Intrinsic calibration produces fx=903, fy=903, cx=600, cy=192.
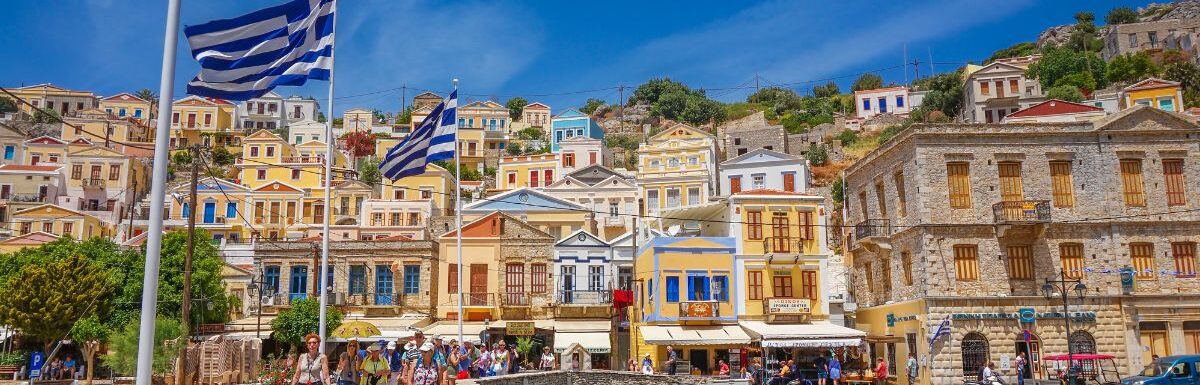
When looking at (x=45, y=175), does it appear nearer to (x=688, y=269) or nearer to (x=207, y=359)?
(x=207, y=359)

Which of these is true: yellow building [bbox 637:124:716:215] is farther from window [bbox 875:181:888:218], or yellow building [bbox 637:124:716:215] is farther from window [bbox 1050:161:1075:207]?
window [bbox 1050:161:1075:207]

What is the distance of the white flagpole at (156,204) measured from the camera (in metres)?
10.7

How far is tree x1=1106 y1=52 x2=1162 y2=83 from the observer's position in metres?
88.5

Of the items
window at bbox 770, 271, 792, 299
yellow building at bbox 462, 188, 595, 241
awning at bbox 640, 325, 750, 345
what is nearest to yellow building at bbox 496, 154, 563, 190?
yellow building at bbox 462, 188, 595, 241

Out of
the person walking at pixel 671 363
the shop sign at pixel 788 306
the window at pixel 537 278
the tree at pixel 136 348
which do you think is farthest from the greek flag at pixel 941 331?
the tree at pixel 136 348

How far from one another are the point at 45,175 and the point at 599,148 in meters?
45.3

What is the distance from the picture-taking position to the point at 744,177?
60.3 meters

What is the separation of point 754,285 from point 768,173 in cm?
2173

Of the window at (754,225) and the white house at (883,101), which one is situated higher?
the white house at (883,101)

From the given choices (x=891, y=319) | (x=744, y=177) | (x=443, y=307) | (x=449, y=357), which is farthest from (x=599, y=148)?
(x=449, y=357)

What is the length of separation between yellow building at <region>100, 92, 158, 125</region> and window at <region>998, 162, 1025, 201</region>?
9697cm

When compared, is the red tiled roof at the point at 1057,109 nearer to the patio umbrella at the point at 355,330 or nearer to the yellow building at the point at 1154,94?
the yellow building at the point at 1154,94

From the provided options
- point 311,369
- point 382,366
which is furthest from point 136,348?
point 311,369

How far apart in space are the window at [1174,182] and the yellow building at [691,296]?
16.7 meters
